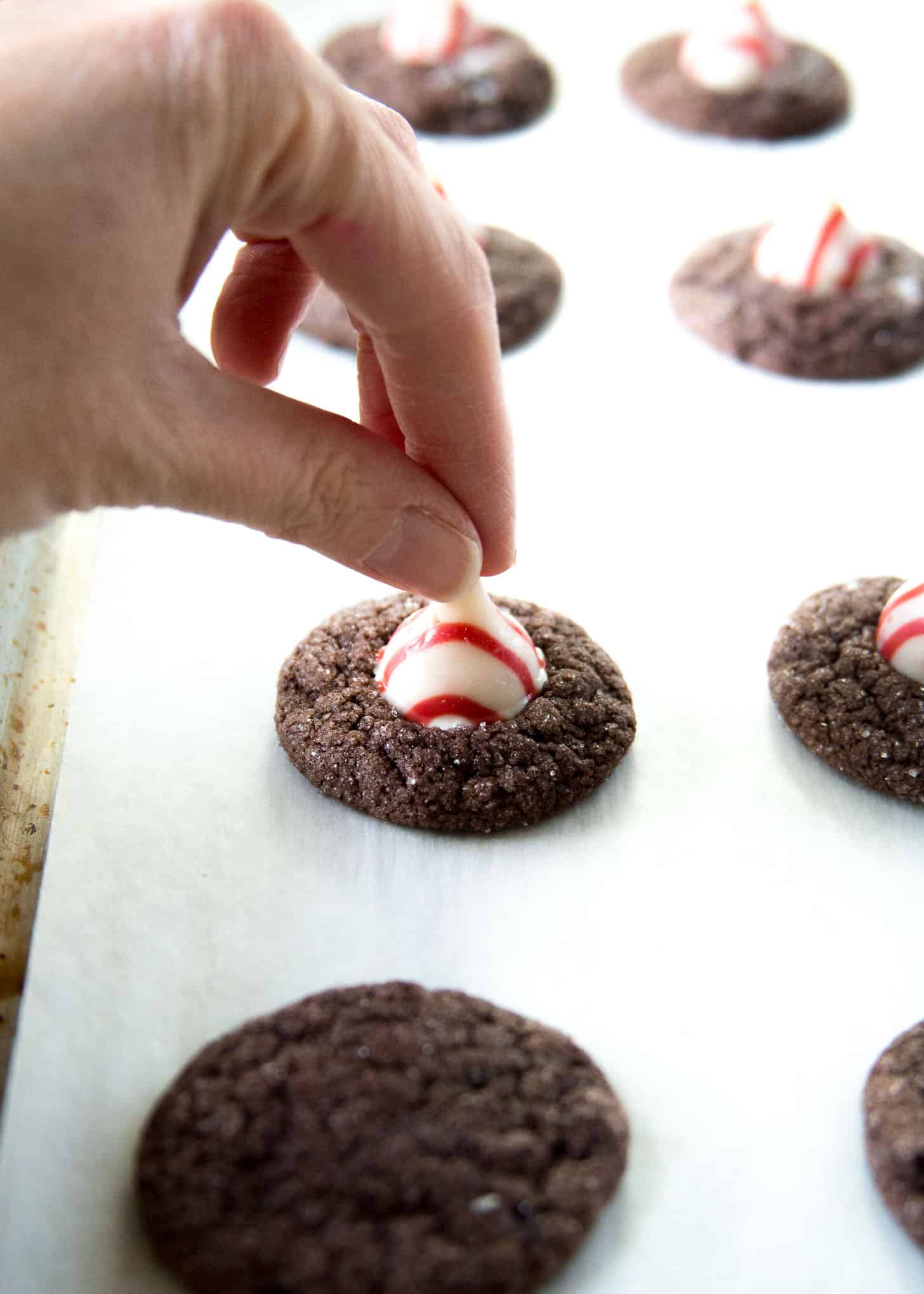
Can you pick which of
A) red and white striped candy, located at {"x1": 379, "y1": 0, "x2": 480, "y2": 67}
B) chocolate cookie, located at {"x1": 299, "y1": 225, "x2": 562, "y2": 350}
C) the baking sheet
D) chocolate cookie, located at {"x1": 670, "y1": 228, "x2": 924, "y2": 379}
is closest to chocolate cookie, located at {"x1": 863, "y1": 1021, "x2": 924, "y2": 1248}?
the baking sheet

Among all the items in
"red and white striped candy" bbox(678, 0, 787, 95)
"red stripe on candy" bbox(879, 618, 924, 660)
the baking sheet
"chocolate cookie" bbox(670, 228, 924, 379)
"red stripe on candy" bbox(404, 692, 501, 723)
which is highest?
"red and white striped candy" bbox(678, 0, 787, 95)

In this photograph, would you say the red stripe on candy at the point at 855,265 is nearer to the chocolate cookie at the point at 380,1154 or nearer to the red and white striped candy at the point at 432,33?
the red and white striped candy at the point at 432,33

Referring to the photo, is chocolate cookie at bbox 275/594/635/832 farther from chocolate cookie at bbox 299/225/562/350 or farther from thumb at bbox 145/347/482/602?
chocolate cookie at bbox 299/225/562/350

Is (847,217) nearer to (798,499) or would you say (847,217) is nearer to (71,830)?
(798,499)

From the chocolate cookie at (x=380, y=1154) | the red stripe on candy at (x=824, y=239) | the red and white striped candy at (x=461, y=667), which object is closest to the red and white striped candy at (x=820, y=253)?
the red stripe on candy at (x=824, y=239)

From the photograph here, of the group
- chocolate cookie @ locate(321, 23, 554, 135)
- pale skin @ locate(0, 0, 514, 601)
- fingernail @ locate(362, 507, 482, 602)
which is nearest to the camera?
pale skin @ locate(0, 0, 514, 601)

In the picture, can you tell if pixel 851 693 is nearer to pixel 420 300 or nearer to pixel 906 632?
pixel 906 632

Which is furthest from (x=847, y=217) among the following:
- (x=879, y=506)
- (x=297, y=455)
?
(x=297, y=455)
